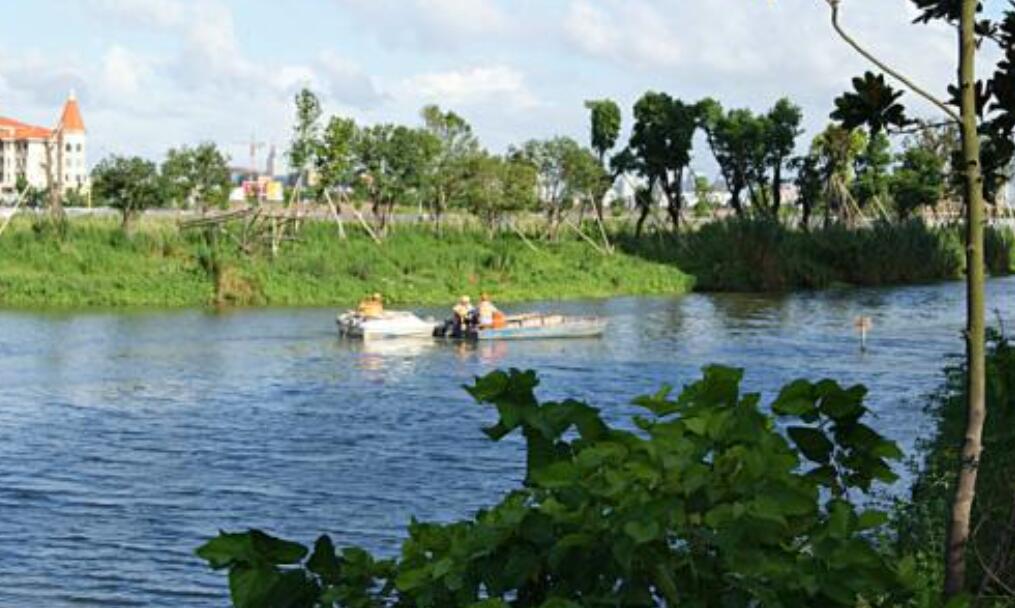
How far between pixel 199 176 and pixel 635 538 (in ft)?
199

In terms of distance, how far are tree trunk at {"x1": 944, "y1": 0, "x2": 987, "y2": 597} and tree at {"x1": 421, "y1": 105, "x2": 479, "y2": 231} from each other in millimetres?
53855

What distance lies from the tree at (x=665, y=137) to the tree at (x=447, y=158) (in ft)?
24.7

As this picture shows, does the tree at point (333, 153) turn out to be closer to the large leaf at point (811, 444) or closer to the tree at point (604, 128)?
the tree at point (604, 128)

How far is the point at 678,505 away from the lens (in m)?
3.68

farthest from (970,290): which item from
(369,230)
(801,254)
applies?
(801,254)

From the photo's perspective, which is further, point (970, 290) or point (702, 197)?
point (702, 197)

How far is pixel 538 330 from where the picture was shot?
3594cm

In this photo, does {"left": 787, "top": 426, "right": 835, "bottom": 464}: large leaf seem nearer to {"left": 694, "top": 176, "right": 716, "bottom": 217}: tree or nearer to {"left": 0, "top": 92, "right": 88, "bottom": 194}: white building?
{"left": 694, "top": 176, "right": 716, "bottom": 217}: tree

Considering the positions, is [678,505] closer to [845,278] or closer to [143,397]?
[143,397]

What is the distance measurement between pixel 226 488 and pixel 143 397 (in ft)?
27.9

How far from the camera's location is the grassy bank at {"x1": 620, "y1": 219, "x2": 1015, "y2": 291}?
55.4m

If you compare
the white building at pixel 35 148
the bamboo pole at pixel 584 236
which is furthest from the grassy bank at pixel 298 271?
the white building at pixel 35 148

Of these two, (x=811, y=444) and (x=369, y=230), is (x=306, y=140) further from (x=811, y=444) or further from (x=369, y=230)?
(x=811, y=444)

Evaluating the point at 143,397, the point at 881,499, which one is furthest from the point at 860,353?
the point at 881,499
